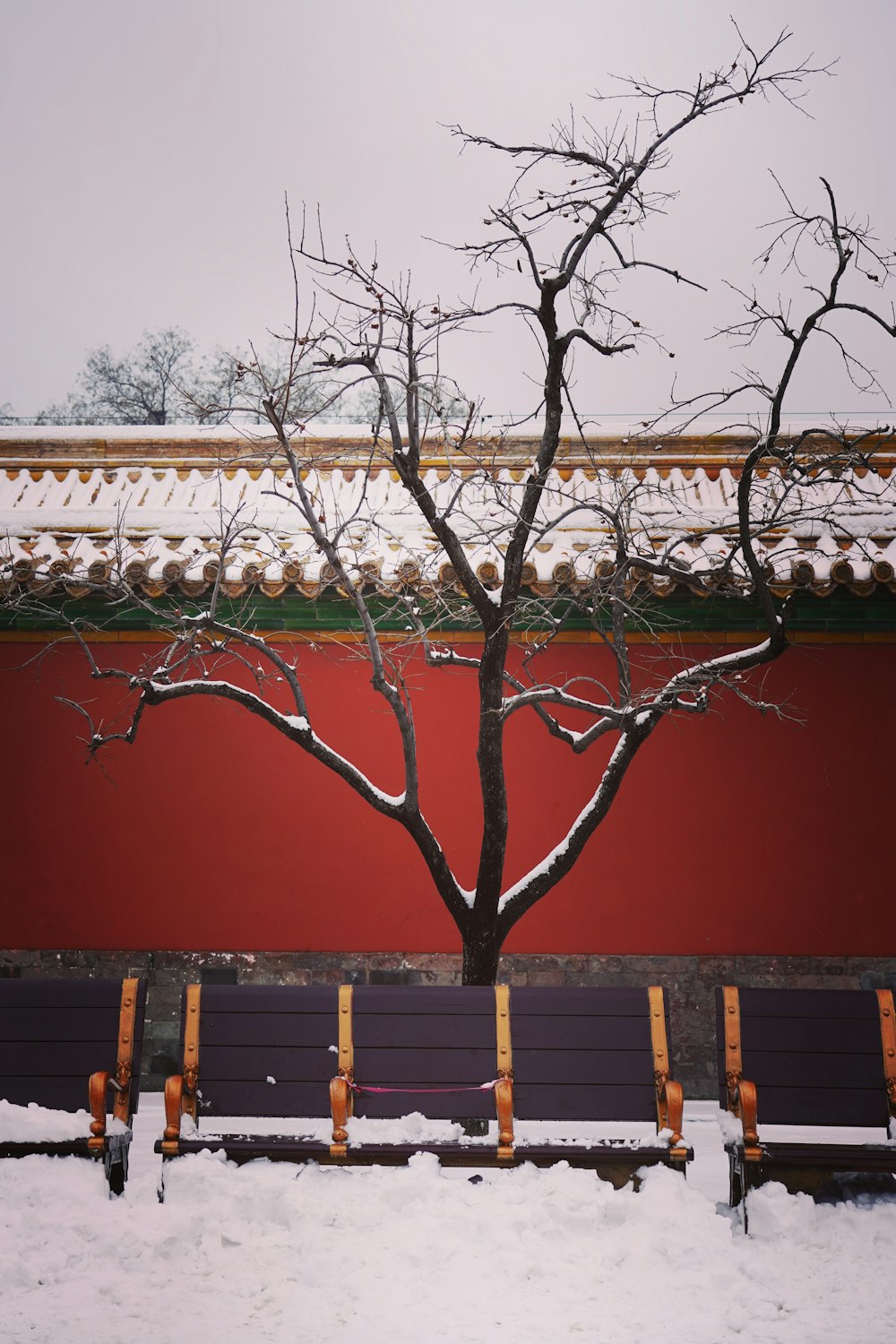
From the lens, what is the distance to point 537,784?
6.95 m

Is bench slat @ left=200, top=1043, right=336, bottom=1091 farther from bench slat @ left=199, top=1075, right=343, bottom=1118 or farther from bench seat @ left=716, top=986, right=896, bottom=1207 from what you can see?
bench seat @ left=716, top=986, right=896, bottom=1207

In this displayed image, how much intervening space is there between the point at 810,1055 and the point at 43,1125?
3.28m

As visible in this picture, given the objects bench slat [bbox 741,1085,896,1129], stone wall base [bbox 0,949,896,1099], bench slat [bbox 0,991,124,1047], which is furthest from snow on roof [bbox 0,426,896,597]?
bench slat [bbox 741,1085,896,1129]

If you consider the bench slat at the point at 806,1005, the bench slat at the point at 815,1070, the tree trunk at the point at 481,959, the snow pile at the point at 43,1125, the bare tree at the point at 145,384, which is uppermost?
the bare tree at the point at 145,384

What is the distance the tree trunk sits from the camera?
511 centimetres

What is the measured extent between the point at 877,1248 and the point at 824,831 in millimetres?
3007

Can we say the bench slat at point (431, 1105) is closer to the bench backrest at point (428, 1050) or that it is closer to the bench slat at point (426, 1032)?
the bench backrest at point (428, 1050)

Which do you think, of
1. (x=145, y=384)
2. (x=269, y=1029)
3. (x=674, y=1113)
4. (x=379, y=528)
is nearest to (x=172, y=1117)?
(x=269, y=1029)

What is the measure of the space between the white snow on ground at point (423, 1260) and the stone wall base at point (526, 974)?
2.16 metres

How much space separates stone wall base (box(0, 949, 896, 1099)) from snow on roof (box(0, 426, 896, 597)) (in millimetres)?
2266

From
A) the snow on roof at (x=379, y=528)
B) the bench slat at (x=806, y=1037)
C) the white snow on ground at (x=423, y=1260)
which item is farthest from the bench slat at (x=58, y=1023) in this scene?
the bench slat at (x=806, y=1037)

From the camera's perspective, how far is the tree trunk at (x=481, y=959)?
5.11 metres

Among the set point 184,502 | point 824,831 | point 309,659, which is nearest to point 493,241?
point 309,659

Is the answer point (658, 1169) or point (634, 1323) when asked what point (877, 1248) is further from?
point (634, 1323)
